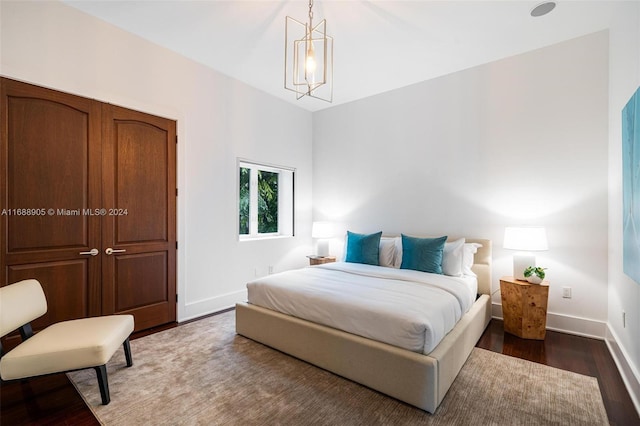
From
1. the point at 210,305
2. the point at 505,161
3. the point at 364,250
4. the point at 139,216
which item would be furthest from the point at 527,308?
the point at 139,216

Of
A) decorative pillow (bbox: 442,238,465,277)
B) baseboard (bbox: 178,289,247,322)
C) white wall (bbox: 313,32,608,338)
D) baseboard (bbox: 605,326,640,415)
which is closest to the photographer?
baseboard (bbox: 605,326,640,415)

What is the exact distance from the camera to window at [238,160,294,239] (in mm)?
4266

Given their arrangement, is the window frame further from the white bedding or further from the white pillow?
the white pillow

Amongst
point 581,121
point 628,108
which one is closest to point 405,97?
point 581,121

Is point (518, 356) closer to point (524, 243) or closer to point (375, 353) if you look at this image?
point (524, 243)

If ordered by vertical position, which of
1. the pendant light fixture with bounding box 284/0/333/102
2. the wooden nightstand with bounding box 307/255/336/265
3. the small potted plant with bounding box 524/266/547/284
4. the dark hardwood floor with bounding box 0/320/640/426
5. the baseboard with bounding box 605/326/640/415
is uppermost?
the pendant light fixture with bounding box 284/0/333/102

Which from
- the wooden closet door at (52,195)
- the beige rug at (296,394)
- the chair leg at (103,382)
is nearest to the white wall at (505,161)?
the beige rug at (296,394)

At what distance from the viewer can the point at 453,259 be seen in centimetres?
317

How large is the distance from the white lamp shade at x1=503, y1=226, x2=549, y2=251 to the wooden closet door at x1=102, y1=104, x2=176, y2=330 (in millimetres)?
3648

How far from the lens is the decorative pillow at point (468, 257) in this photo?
3254mm

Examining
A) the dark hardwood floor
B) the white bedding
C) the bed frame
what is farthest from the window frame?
the dark hardwood floor

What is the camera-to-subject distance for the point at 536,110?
3.22 metres

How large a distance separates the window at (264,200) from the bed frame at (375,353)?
5.50ft

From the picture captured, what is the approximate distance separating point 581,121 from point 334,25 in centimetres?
267
